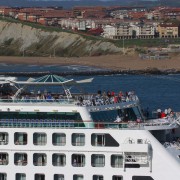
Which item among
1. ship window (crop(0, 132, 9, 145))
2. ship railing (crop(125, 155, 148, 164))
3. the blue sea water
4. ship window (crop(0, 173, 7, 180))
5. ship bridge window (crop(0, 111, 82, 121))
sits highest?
ship bridge window (crop(0, 111, 82, 121))

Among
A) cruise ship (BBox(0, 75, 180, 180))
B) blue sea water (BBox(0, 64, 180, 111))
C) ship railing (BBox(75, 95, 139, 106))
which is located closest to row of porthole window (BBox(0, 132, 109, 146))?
cruise ship (BBox(0, 75, 180, 180))

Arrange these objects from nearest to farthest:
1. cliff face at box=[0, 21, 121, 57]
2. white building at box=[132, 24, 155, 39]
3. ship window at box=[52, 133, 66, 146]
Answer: ship window at box=[52, 133, 66, 146] < cliff face at box=[0, 21, 121, 57] < white building at box=[132, 24, 155, 39]

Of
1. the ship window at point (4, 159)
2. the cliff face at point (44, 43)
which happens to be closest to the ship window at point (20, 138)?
the ship window at point (4, 159)

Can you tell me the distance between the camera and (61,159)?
25156 mm

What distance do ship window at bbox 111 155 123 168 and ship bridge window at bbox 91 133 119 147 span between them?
1.00ft

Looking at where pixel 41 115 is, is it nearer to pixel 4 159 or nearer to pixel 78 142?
pixel 78 142

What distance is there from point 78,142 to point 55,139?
1.98ft

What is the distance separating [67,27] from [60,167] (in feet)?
421

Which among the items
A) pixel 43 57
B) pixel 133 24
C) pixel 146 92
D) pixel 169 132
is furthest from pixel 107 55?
pixel 169 132

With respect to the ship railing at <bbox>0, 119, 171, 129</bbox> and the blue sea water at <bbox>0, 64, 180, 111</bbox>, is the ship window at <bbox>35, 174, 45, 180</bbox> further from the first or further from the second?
the blue sea water at <bbox>0, 64, 180, 111</bbox>

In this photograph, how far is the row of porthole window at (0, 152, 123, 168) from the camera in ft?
81.7

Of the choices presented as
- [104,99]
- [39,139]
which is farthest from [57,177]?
[104,99]

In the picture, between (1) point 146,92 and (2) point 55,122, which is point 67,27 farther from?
(2) point 55,122

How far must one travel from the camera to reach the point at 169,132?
2605 cm
